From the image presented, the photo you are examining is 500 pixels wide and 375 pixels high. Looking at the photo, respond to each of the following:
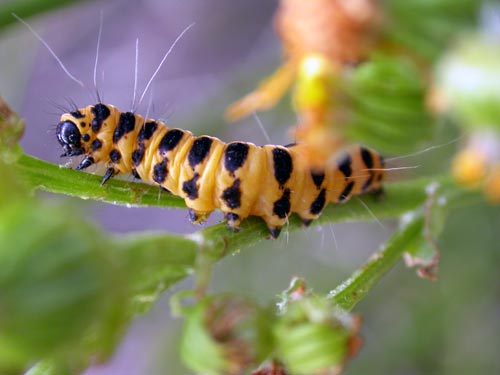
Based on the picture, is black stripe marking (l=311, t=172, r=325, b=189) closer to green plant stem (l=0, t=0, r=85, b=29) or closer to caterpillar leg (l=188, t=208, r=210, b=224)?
caterpillar leg (l=188, t=208, r=210, b=224)

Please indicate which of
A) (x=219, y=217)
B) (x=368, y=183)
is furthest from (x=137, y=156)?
(x=219, y=217)

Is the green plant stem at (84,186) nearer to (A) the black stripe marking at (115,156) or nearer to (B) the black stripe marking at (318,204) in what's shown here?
(A) the black stripe marking at (115,156)

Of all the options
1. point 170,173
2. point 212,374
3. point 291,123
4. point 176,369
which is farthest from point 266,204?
point 176,369

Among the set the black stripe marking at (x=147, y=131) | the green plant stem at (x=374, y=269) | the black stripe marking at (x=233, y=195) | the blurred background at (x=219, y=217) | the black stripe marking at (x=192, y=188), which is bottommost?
the blurred background at (x=219, y=217)

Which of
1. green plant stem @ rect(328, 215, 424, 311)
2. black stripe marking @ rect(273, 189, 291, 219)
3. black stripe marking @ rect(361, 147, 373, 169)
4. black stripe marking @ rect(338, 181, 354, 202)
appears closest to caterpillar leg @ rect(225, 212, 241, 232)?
black stripe marking @ rect(273, 189, 291, 219)

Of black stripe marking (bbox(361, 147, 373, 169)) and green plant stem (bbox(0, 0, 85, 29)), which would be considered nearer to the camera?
black stripe marking (bbox(361, 147, 373, 169))

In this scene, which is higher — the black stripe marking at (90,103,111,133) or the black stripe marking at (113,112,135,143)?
the black stripe marking at (90,103,111,133)

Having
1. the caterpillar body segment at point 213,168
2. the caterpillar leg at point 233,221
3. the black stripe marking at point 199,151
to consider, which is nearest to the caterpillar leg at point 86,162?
the caterpillar body segment at point 213,168
